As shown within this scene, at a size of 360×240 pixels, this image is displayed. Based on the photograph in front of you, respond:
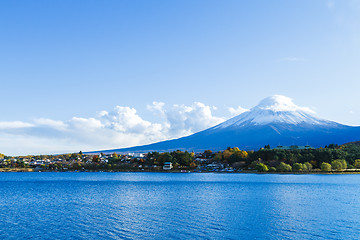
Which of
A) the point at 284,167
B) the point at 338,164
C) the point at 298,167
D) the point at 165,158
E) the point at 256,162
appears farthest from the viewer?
the point at 165,158

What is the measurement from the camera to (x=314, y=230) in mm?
28984

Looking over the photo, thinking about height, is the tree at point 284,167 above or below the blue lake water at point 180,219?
above

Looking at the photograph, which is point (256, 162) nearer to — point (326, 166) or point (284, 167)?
point (284, 167)

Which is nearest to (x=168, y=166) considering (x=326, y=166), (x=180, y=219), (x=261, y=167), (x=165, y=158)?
(x=165, y=158)

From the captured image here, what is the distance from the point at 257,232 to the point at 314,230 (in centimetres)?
490

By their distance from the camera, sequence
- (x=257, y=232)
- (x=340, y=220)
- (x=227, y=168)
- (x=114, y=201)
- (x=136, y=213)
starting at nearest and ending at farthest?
(x=257, y=232)
(x=340, y=220)
(x=136, y=213)
(x=114, y=201)
(x=227, y=168)

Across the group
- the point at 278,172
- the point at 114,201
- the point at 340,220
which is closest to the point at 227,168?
the point at 278,172

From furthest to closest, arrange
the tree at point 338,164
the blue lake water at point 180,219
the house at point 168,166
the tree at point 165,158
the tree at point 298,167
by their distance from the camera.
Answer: the tree at point 165,158 < the house at point 168,166 < the tree at point 298,167 < the tree at point 338,164 < the blue lake water at point 180,219

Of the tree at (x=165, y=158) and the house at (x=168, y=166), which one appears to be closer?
the house at (x=168, y=166)

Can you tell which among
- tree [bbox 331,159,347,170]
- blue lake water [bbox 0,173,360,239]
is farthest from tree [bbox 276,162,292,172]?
blue lake water [bbox 0,173,360,239]

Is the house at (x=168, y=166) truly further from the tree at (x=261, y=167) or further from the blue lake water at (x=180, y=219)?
the blue lake water at (x=180, y=219)

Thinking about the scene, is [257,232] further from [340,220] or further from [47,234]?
[47,234]

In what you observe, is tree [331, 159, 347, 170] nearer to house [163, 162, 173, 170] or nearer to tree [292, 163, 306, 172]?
tree [292, 163, 306, 172]

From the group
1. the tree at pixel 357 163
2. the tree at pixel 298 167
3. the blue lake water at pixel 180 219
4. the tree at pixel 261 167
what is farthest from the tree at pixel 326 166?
the blue lake water at pixel 180 219
